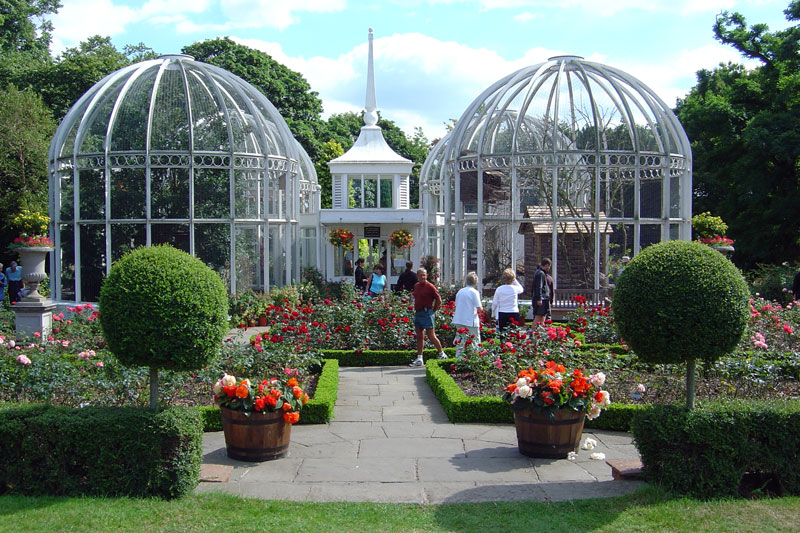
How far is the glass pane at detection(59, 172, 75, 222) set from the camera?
1612 cm

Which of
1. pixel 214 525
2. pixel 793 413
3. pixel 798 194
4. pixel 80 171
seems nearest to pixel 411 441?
pixel 214 525

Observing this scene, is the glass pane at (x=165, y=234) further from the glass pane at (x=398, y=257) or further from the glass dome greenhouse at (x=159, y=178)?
the glass pane at (x=398, y=257)

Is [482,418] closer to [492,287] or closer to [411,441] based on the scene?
[411,441]

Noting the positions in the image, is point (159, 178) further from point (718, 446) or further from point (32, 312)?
point (718, 446)

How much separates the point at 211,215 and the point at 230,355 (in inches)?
313

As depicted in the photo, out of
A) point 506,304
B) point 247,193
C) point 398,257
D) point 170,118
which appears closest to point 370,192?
point 398,257

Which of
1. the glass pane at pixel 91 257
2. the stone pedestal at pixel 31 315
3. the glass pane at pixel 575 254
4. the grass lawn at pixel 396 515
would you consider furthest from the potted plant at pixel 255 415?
the glass pane at pixel 91 257

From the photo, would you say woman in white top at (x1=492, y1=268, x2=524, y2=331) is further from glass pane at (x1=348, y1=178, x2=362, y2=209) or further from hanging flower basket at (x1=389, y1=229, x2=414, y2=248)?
glass pane at (x1=348, y1=178, x2=362, y2=209)

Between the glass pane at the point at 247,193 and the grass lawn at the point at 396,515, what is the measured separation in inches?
464

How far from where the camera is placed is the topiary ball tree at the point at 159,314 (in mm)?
5621

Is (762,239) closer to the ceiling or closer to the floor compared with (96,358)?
closer to the ceiling

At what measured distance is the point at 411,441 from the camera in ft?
24.2

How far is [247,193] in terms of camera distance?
55.6ft

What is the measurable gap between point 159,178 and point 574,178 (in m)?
9.37
